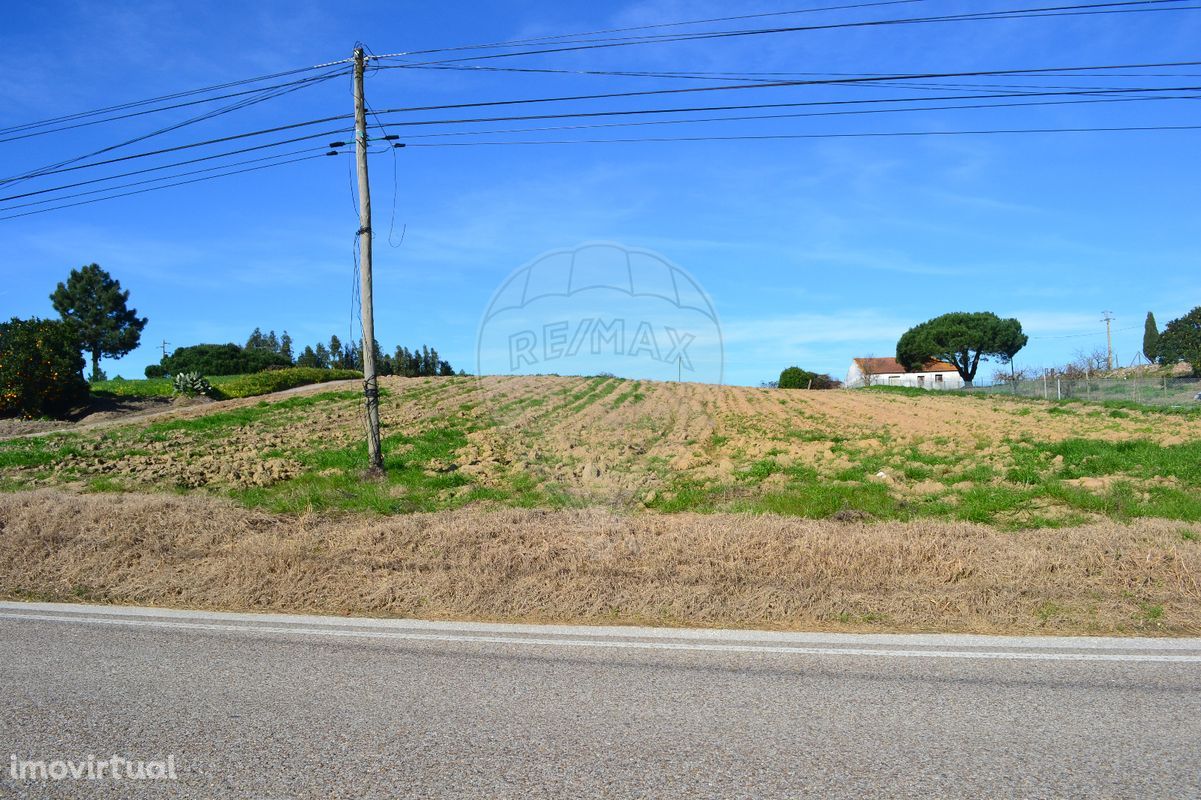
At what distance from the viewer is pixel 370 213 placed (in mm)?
13750

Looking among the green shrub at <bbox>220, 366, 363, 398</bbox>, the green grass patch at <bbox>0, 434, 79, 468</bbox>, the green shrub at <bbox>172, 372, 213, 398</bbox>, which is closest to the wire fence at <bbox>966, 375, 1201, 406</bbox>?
the green shrub at <bbox>220, 366, 363, 398</bbox>

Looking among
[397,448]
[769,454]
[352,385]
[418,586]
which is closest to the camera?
[418,586]

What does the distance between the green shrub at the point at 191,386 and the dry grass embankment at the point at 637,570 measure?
89.9 ft

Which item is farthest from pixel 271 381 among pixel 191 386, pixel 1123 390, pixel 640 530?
pixel 1123 390

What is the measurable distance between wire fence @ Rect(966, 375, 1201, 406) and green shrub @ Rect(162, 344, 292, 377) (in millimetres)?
57681

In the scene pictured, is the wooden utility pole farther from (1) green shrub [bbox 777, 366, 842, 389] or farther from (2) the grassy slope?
(1) green shrub [bbox 777, 366, 842, 389]

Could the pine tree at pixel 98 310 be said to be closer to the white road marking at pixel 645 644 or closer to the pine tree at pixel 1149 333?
the white road marking at pixel 645 644

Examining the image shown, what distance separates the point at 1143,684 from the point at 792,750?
7.79ft

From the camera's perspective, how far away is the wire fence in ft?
133

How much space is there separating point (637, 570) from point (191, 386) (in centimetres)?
3228

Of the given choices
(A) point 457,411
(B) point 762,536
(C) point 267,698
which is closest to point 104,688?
(C) point 267,698

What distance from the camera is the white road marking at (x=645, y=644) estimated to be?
5387 mm

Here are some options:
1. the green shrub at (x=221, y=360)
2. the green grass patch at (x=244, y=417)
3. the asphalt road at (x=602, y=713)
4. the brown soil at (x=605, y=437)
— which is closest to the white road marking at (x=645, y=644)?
the asphalt road at (x=602, y=713)

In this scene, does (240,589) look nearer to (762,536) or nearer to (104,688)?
(104,688)
